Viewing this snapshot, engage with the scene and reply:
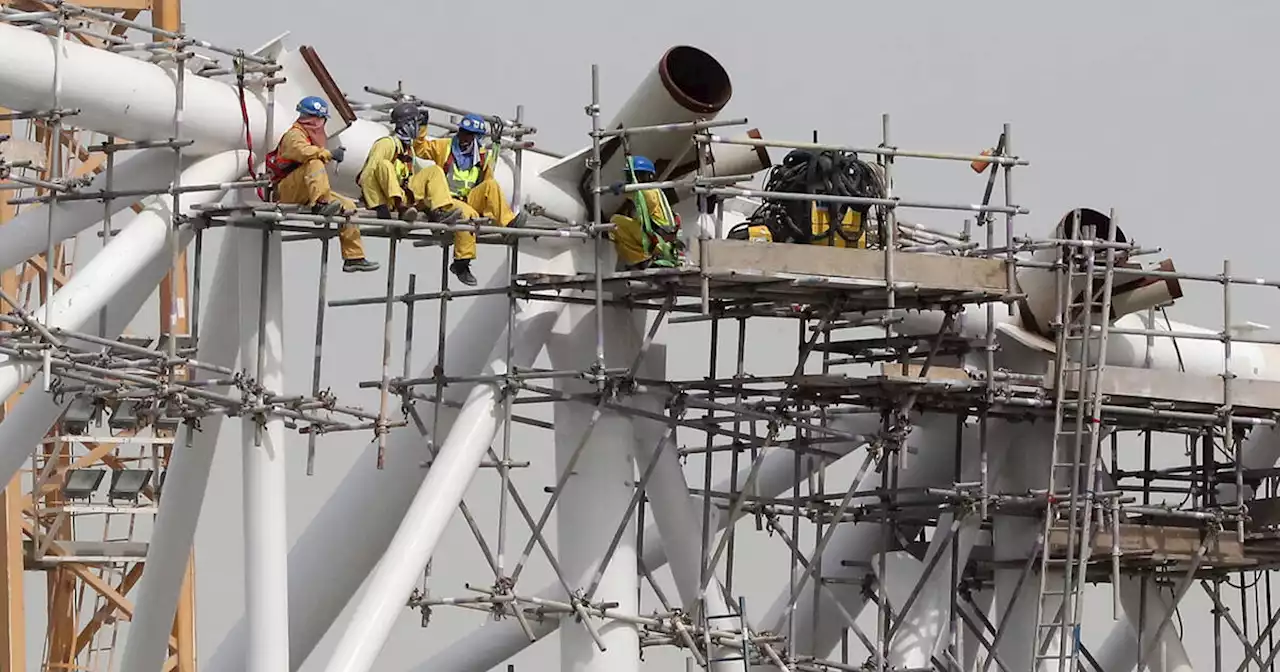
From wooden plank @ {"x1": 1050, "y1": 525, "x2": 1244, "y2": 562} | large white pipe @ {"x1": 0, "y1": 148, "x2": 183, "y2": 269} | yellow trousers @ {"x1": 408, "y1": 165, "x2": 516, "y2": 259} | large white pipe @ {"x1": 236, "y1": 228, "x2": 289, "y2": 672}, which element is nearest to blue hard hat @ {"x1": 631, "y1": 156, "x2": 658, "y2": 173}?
yellow trousers @ {"x1": 408, "y1": 165, "x2": 516, "y2": 259}

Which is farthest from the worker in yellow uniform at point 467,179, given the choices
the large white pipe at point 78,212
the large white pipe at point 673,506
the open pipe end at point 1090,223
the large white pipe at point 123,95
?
the open pipe end at point 1090,223

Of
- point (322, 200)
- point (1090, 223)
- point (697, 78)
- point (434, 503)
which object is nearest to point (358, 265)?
point (322, 200)

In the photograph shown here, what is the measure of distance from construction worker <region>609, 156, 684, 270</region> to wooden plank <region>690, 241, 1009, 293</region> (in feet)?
2.43

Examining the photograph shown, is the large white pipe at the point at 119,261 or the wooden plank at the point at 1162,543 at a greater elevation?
the large white pipe at the point at 119,261

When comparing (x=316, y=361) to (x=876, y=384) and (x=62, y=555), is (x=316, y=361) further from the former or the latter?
(x=62, y=555)

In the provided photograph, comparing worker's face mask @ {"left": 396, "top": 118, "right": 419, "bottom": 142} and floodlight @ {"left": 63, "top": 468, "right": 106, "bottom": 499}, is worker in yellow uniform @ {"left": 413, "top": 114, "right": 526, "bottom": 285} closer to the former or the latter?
worker's face mask @ {"left": 396, "top": 118, "right": 419, "bottom": 142}

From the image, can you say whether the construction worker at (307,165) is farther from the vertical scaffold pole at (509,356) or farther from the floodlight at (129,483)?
the floodlight at (129,483)

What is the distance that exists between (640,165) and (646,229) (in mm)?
653

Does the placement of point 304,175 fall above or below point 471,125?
below

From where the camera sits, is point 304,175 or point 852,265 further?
point 852,265

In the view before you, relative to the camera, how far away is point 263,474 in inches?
1030

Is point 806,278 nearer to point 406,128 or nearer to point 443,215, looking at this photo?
A: point 443,215

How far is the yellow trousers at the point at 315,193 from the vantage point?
26.0 metres

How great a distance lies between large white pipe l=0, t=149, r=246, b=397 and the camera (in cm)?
2486
